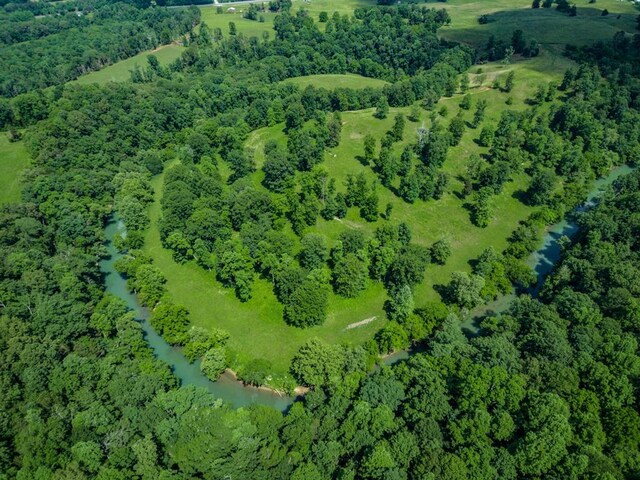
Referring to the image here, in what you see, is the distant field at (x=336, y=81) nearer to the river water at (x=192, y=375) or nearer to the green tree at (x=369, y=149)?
the green tree at (x=369, y=149)

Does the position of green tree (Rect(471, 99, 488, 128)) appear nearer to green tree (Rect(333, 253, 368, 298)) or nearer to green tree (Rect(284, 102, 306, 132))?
green tree (Rect(284, 102, 306, 132))

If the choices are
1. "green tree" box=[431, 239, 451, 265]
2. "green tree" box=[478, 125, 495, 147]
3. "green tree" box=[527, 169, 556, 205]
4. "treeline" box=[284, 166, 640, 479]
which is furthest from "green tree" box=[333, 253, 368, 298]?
"green tree" box=[478, 125, 495, 147]

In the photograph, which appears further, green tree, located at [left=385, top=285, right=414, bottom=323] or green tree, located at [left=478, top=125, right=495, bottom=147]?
green tree, located at [left=478, top=125, right=495, bottom=147]

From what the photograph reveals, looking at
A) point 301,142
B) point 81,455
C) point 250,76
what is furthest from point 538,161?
point 81,455

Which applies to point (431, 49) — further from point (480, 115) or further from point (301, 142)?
point (301, 142)

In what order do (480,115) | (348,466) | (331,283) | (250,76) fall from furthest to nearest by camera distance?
1. (250,76)
2. (480,115)
3. (331,283)
4. (348,466)

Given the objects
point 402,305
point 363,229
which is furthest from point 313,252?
point 402,305

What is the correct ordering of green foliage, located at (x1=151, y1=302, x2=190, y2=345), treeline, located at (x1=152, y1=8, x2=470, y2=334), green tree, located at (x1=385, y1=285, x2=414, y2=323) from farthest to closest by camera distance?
treeline, located at (x1=152, y1=8, x2=470, y2=334) < green tree, located at (x1=385, y1=285, x2=414, y2=323) < green foliage, located at (x1=151, y1=302, x2=190, y2=345)
